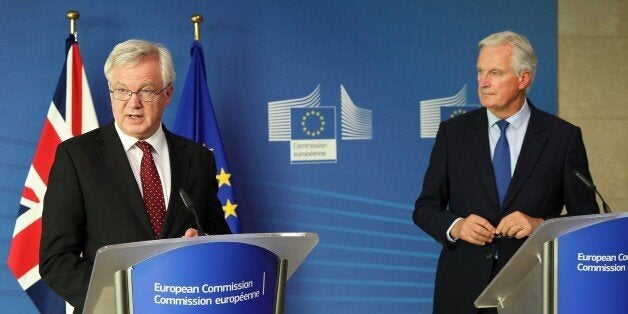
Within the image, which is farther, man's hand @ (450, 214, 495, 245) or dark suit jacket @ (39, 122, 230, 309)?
man's hand @ (450, 214, 495, 245)

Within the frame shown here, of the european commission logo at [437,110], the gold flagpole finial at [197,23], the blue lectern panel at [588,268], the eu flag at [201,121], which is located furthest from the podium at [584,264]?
the european commission logo at [437,110]

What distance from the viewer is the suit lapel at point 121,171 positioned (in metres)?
2.40

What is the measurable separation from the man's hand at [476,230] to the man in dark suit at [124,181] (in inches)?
33.9

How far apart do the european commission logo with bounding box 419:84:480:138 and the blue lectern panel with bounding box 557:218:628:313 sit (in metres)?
2.86

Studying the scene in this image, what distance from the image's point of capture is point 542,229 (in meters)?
2.11

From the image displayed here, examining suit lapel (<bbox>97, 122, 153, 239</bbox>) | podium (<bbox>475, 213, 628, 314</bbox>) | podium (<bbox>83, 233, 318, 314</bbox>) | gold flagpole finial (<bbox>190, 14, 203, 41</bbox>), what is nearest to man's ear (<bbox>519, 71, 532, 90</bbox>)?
podium (<bbox>475, 213, 628, 314</bbox>)

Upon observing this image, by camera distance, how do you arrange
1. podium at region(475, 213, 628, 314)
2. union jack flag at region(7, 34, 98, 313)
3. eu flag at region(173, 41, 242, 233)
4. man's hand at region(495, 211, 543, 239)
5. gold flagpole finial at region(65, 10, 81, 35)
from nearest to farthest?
podium at region(475, 213, 628, 314) < man's hand at region(495, 211, 543, 239) < union jack flag at region(7, 34, 98, 313) < gold flagpole finial at region(65, 10, 81, 35) < eu flag at region(173, 41, 242, 233)

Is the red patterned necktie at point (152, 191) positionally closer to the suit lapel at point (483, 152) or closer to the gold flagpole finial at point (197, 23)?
the suit lapel at point (483, 152)

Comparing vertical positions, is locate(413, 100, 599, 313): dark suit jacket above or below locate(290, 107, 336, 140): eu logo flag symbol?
below

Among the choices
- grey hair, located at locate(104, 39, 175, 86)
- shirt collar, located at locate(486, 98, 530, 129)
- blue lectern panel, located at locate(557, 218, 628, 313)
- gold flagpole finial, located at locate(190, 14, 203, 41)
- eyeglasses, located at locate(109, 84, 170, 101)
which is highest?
gold flagpole finial, located at locate(190, 14, 203, 41)

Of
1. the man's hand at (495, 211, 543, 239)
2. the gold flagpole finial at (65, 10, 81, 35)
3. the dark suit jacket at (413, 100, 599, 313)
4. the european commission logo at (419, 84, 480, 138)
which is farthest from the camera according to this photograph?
the european commission logo at (419, 84, 480, 138)

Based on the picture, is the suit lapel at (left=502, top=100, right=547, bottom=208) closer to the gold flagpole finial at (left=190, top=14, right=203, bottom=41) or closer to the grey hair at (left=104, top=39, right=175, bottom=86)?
the grey hair at (left=104, top=39, right=175, bottom=86)

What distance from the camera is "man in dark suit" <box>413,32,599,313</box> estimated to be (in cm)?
294

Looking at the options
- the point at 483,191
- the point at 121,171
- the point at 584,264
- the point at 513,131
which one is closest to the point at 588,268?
the point at 584,264
